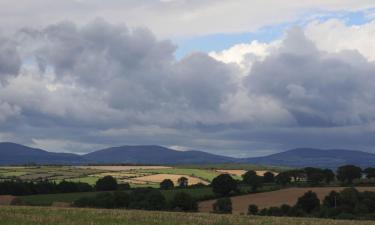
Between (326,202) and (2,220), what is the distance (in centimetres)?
7576

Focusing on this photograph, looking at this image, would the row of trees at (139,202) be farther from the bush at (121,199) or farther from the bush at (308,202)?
the bush at (308,202)

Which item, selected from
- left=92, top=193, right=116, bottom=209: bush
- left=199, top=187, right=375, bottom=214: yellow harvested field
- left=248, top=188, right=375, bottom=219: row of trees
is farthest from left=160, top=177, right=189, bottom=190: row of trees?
left=248, top=188, right=375, bottom=219: row of trees

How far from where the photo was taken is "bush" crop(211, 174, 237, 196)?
130 metres

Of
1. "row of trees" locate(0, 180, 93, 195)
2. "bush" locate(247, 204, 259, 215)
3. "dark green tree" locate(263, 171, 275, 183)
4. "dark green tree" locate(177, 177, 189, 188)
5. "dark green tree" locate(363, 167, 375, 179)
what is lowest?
"bush" locate(247, 204, 259, 215)

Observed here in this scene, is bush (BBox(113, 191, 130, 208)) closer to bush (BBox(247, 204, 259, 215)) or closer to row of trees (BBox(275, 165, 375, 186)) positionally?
bush (BBox(247, 204, 259, 215))

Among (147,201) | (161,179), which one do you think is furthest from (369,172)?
(147,201)

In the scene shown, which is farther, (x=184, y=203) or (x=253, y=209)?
(x=184, y=203)

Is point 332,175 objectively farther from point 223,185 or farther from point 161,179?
point 161,179

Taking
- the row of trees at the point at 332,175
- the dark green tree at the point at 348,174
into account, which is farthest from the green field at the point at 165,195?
the dark green tree at the point at 348,174

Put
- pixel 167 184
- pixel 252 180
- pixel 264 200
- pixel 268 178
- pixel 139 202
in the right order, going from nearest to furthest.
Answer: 1. pixel 139 202
2. pixel 264 200
3. pixel 252 180
4. pixel 167 184
5. pixel 268 178

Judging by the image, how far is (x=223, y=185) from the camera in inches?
5162

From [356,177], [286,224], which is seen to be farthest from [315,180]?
[286,224]

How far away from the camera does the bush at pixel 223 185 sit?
130 m

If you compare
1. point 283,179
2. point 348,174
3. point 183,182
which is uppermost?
point 348,174
